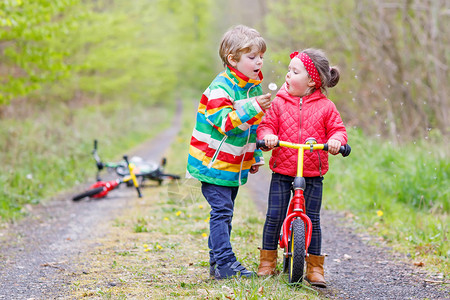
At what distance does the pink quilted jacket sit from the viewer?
3881 mm

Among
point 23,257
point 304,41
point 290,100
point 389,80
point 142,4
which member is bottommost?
point 23,257

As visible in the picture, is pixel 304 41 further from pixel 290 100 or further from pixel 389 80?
pixel 290 100

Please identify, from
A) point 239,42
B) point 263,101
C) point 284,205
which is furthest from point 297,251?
point 239,42

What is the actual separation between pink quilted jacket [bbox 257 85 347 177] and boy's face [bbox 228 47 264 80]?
0.37 meters

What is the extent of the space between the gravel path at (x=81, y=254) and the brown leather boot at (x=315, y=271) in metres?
0.08

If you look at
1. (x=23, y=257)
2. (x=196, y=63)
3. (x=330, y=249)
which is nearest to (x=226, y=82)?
(x=330, y=249)

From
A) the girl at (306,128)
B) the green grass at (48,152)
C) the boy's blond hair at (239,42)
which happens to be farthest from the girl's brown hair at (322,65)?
the green grass at (48,152)

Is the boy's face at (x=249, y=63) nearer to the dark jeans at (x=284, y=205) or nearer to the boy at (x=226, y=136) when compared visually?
the boy at (x=226, y=136)

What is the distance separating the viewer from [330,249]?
5.49 metres

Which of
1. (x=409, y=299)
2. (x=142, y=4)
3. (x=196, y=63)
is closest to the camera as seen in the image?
(x=409, y=299)

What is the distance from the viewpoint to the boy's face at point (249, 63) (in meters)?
3.75

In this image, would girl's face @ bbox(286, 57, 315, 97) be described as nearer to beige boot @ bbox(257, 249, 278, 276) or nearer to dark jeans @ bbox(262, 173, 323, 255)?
dark jeans @ bbox(262, 173, 323, 255)

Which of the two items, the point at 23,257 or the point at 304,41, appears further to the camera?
the point at 304,41

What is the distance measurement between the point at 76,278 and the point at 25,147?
304 inches
